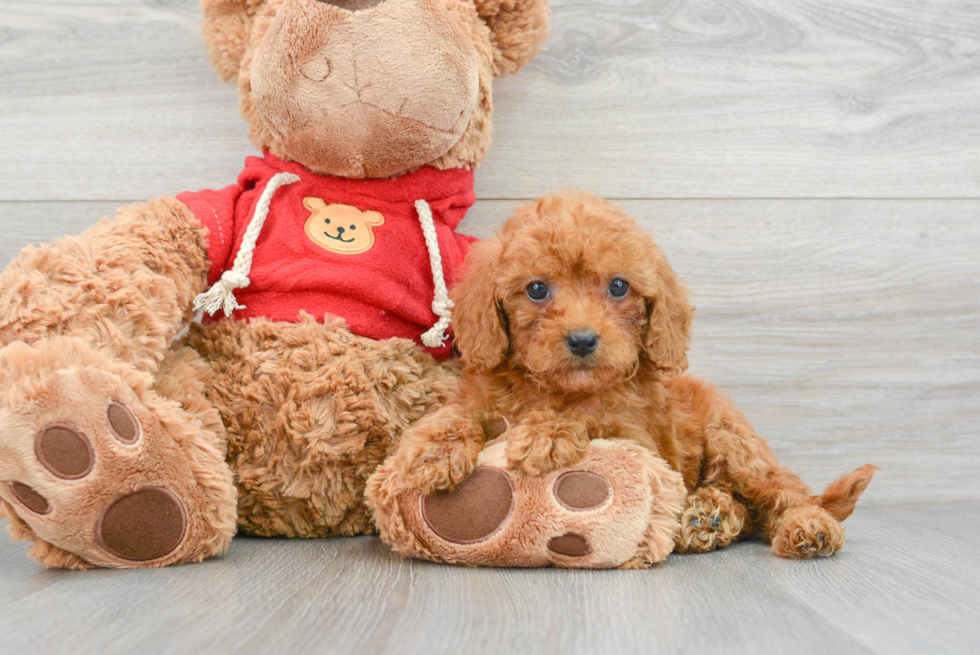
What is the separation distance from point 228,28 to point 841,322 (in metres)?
1.51

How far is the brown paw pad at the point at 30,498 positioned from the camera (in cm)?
120

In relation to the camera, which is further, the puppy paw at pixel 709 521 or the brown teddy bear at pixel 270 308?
the puppy paw at pixel 709 521

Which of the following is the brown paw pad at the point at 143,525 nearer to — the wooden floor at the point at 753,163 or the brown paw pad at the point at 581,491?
the brown paw pad at the point at 581,491

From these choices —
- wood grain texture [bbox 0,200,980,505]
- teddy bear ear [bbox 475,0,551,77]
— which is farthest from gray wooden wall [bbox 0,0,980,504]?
teddy bear ear [bbox 475,0,551,77]

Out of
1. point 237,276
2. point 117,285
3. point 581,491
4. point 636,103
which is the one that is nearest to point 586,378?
point 581,491

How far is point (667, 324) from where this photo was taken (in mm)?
1383

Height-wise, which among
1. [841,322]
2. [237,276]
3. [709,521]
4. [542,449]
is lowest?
[709,521]

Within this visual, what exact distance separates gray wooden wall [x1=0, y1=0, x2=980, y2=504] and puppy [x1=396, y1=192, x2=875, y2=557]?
0.53m

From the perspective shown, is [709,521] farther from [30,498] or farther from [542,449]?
[30,498]

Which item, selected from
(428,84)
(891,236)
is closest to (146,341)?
(428,84)

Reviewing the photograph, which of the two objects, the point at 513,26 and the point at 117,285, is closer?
the point at 117,285

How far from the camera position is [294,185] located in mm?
1643

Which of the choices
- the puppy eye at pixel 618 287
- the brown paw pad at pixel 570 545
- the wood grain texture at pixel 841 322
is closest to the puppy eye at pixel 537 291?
the puppy eye at pixel 618 287

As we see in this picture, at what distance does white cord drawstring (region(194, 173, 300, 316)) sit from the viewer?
152cm
